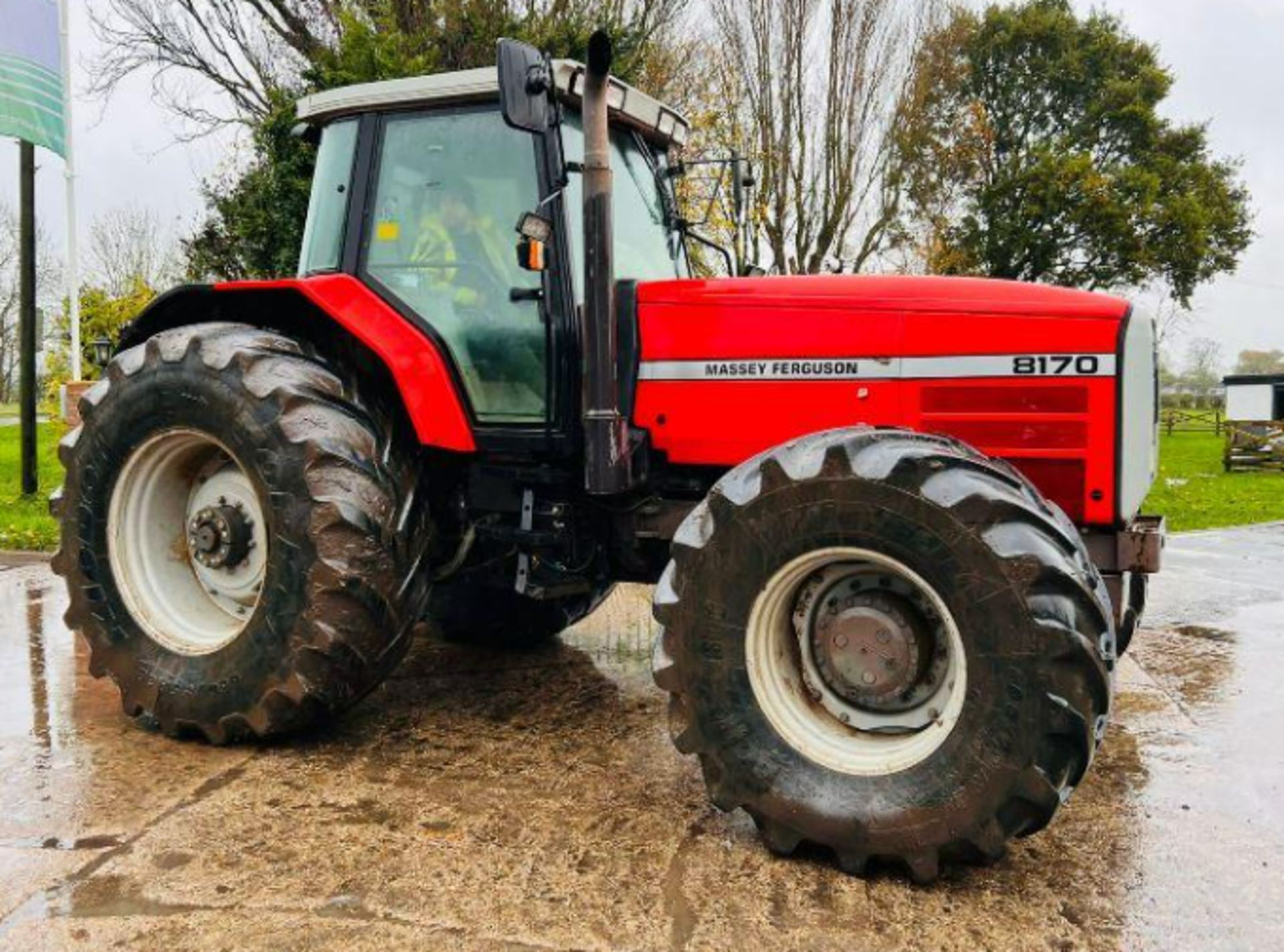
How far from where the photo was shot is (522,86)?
10.1 ft

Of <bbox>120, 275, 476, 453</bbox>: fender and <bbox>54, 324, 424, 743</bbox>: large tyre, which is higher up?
<bbox>120, 275, 476, 453</bbox>: fender

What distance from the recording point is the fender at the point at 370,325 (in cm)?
371

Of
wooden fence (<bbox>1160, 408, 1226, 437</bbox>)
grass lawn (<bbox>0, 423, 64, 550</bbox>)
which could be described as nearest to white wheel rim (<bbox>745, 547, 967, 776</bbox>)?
grass lawn (<bbox>0, 423, 64, 550</bbox>)

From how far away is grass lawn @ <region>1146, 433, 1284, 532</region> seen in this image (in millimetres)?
10602

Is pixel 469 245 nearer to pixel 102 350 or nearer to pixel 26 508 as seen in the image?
pixel 102 350

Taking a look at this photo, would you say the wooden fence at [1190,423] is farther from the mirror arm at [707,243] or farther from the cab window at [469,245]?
the cab window at [469,245]

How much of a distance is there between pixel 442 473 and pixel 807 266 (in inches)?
485

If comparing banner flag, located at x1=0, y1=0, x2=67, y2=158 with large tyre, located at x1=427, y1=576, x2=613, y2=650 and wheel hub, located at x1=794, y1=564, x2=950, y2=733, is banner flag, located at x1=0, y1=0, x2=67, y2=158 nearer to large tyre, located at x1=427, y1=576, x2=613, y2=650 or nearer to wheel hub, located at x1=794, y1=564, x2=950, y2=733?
large tyre, located at x1=427, y1=576, x2=613, y2=650

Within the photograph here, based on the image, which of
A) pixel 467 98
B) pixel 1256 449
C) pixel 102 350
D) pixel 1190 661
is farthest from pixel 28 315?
pixel 1256 449

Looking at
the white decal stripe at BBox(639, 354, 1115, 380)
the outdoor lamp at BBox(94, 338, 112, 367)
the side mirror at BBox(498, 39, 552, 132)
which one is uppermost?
the side mirror at BBox(498, 39, 552, 132)

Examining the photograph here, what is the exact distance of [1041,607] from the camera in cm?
243

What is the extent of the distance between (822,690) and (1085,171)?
23592 mm

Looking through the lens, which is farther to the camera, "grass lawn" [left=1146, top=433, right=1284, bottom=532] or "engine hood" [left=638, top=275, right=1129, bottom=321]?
"grass lawn" [left=1146, top=433, right=1284, bottom=532]

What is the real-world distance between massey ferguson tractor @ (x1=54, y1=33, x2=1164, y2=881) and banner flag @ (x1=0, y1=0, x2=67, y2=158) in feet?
23.9
